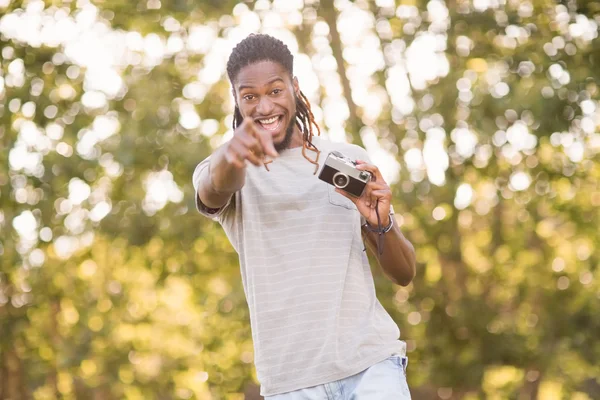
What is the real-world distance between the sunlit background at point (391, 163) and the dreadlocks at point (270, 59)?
4482 mm

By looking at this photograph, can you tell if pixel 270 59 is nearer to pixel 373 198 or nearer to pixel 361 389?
pixel 373 198

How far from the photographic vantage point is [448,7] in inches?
328

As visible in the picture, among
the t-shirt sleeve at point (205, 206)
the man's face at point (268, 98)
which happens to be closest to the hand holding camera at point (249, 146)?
the t-shirt sleeve at point (205, 206)

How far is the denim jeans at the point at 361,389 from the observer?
276 centimetres

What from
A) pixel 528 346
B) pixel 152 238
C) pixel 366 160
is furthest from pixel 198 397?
pixel 366 160

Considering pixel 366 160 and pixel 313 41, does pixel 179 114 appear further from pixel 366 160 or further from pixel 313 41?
pixel 366 160

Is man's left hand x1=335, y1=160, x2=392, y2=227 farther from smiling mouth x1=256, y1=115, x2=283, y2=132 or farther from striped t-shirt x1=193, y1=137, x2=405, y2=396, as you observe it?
smiling mouth x1=256, y1=115, x2=283, y2=132

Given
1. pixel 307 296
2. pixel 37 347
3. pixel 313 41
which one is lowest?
pixel 37 347

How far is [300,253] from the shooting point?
2844 mm

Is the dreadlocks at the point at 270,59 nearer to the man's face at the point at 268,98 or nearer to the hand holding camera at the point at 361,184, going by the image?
Answer: the man's face at the point at 268,98

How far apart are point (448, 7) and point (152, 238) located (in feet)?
11.5

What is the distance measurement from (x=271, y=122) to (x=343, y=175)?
312mm

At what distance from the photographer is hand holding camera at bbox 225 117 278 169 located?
2379 mm

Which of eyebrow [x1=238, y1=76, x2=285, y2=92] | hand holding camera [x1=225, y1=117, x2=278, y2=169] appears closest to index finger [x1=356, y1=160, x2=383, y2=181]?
eyebrow [x1=238, y1=76, x2=285, y2=92]
